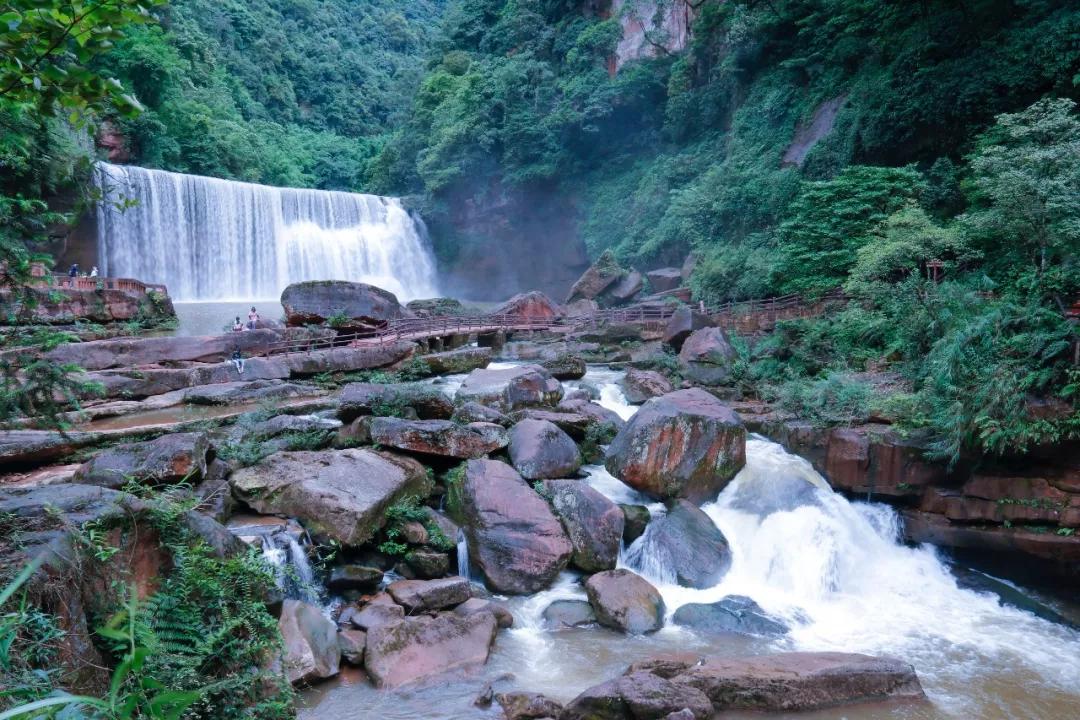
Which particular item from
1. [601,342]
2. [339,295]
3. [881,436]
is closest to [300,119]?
[339,295]

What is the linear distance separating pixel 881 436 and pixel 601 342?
37.3 feet

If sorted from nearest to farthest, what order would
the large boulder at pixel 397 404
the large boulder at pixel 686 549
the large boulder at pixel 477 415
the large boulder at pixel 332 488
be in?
the large boulder at pixel 332 488 → the large boulder at pixel 686 549 → the large boulder at pixel 397 404 → the large boulder at pixel 477 415

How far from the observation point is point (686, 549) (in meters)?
9.20

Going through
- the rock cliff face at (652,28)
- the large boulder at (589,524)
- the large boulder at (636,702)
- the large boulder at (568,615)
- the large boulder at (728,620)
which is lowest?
the large boulder at (728,620)

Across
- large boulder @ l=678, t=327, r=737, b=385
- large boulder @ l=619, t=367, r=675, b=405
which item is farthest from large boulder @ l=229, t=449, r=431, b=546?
large boulder @ l=678, t=327, r=737, b=385

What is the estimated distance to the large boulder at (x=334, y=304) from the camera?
19.6m

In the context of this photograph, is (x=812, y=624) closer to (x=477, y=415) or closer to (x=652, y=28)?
(x=477, y=415)

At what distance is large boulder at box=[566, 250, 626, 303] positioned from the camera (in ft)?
94.9

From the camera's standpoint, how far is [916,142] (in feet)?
61.2

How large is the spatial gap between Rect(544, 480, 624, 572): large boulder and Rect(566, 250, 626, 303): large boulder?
20103mm

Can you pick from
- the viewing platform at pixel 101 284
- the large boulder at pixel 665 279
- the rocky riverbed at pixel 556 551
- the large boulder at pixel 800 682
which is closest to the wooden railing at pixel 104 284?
the viewing platform at pixel 101 284

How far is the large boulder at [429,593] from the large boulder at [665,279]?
851 inches

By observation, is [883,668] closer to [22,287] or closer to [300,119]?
[22,287]

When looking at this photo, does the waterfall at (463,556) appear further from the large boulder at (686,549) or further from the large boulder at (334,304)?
the large boulder at (334,304)
